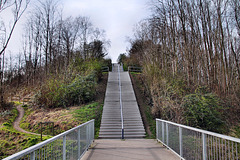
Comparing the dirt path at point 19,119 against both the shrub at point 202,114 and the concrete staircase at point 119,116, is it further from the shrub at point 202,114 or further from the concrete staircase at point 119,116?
the shrub at point 202,114

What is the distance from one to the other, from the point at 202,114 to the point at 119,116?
587cm

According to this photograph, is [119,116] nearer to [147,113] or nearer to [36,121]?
[147,113]

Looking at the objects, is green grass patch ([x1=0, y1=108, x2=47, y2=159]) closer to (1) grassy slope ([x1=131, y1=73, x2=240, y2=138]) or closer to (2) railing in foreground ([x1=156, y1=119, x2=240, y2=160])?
(2) railing in foreground ([x1=156, y1=119, x2=240, y2=160])

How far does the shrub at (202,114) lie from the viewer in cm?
771

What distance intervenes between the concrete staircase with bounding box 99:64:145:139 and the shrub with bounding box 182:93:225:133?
9.79 feet

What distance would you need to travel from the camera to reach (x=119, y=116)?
39.4ft

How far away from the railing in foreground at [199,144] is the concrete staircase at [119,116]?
173 inches

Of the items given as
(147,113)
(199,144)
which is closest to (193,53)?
(147,113)

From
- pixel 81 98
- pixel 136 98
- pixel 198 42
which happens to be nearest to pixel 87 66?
pixel 81 98

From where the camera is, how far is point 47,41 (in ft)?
63.9

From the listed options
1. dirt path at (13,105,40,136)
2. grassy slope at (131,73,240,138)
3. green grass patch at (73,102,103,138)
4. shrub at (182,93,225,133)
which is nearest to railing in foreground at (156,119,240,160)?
shrub at (182,93,225,133)

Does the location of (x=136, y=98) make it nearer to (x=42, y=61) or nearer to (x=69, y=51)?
Answer: (x=69, y=51)

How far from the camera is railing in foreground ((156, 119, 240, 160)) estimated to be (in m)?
2.94

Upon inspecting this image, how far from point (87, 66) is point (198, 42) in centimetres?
1079
